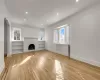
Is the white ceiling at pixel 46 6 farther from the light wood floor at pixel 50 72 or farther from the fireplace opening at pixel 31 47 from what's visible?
the fireplace opening at pixel 31 47

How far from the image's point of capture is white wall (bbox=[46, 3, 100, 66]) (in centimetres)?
271

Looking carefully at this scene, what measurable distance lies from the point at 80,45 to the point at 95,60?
0.98 meters

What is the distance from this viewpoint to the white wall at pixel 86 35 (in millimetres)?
2713

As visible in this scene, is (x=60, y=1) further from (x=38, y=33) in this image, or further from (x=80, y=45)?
(x=38, y=33)

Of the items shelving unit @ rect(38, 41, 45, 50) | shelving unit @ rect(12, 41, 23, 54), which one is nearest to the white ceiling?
shelving unit @ rect(12, 41, 23, 54)

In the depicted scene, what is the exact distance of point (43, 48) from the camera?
24.9ft

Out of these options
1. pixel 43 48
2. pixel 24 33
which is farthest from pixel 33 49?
pixel 24 33

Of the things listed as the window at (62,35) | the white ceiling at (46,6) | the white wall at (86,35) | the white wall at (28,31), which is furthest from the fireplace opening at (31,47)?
the white wall at (86,35)

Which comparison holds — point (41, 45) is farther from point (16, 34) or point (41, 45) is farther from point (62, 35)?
point (62, 35)

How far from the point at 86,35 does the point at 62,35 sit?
2.09m

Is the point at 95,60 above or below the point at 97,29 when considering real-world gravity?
below

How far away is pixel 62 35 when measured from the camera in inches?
198

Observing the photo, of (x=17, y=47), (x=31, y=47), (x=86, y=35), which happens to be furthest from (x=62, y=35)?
(x=17, y=47)

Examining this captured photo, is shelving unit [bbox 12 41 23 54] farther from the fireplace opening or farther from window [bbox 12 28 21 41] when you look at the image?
the fireplace opening
